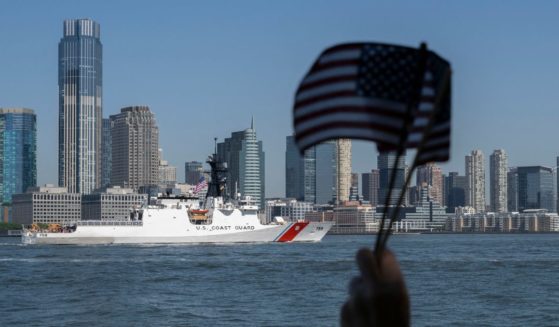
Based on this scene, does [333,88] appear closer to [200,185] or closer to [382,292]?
[382,292]

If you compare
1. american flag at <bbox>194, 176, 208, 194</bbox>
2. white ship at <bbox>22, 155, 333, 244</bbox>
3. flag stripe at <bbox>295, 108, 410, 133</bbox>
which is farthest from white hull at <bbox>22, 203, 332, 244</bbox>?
flag stripe at <bbox>295, 108, 410, 133</bbox>

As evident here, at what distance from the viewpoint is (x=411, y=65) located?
5801 mm

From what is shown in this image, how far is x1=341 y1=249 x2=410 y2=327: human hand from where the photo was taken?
5.50 m

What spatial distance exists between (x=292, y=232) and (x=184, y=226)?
35.7ft

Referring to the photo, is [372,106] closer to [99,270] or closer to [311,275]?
[311,275]

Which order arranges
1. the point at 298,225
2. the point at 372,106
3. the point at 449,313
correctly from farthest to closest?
the point at 298,225
the point at 449,313
the point at 372,106

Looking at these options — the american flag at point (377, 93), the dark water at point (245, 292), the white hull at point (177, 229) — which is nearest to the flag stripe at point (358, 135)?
the american flag at point (377, 93)

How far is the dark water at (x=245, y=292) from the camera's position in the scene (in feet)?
95.6

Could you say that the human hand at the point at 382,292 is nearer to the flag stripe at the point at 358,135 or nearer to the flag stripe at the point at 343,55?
the flag stripe at the point at 358,135

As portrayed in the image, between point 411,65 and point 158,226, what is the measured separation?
85.2 metres

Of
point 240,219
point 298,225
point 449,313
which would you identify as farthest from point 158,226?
point 449,313

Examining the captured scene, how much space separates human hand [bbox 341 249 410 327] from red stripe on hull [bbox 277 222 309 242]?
88.7m

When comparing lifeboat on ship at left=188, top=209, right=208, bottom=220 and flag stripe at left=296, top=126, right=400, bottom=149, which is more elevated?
flag stripe at left=296, top=126, right=400, bottom=149

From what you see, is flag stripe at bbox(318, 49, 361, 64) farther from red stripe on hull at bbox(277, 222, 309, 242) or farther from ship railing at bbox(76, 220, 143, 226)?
red stripe on hull at bbox(277, 222, 309, 242)
